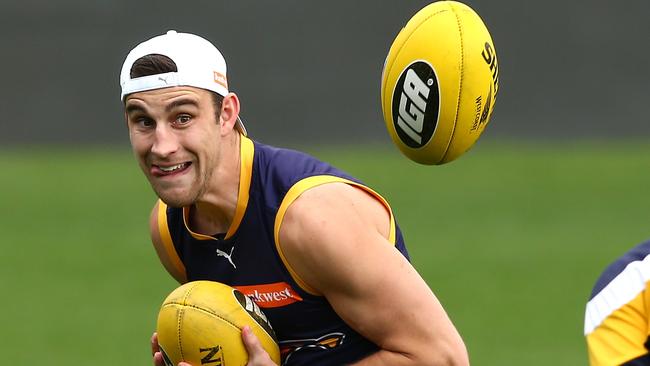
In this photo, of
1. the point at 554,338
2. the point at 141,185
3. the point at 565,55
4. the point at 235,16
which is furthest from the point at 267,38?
the point at 554,338

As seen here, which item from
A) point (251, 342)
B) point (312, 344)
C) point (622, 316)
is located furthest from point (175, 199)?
point (622, 316)

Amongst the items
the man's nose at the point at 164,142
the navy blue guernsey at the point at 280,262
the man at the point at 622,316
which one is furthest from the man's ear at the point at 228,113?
the man at the point at 622,316

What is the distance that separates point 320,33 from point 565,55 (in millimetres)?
3116

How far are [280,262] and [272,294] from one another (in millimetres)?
134

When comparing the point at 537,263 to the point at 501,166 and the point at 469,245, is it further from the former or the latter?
the point at 501,166

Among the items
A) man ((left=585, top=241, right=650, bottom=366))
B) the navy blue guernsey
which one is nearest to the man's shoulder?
the navy blue guernsey

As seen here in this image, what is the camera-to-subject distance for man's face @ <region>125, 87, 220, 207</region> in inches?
197

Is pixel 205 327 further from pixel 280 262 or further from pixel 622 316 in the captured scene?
pixel 622 316

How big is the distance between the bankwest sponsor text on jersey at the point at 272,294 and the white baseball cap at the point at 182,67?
0.72m

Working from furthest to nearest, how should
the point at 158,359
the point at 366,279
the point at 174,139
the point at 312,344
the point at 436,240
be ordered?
the point at 436,240 → the point at 158,359 → the point at 312,344 → the point at 174,139 → the point at 366,279

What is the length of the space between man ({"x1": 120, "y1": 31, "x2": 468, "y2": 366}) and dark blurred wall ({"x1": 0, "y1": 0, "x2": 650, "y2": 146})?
41.7 feet

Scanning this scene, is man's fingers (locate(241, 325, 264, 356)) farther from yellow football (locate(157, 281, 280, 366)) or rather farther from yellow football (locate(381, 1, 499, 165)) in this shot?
yellow football (locate(381, 1, 499, 165))

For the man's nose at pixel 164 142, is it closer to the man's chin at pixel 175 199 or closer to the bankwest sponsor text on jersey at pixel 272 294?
the man's chin at pixel 175 199

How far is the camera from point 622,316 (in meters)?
3.80
